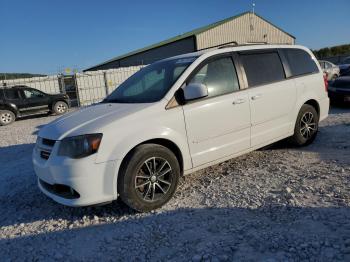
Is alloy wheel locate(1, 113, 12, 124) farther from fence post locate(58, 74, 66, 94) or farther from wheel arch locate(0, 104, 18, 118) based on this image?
fence post locate(58, 74, 66, 94)

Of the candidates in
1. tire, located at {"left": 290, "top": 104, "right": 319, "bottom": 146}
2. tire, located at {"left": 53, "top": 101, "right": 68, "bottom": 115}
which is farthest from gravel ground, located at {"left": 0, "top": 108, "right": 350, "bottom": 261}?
tire, located at {"left": 53, "top": 101, "right": 68, "bottom": 115}

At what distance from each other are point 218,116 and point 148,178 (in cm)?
130

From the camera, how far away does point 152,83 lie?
5055mm

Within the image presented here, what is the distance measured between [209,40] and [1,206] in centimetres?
3453

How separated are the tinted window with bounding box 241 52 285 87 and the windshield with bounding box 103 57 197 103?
948mm

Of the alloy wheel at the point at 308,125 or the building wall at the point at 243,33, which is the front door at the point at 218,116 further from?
the building wall at the point at 243,33

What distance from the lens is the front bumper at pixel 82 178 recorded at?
3.80m

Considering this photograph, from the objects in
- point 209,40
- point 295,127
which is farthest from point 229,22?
point 295,127

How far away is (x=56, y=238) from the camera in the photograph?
150 inches

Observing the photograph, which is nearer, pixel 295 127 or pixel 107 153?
pixel 107 153

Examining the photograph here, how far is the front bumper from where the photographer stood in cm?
380

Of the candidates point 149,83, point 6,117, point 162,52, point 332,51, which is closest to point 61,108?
point 6,117

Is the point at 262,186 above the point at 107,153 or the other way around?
the other way around

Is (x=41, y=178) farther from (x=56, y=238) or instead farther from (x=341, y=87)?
(x=341, y=87)
